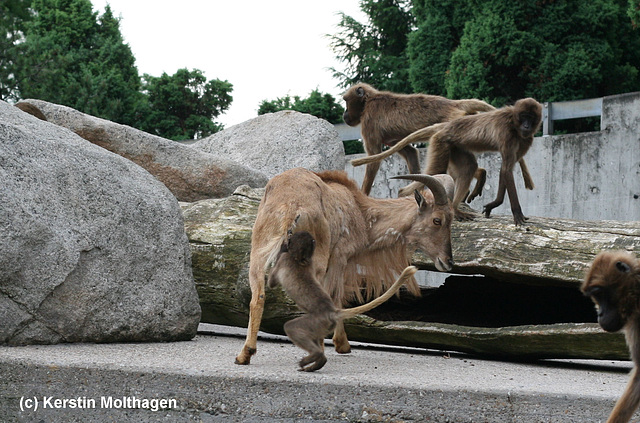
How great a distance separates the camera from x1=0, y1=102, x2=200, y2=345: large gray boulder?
6.11 meters

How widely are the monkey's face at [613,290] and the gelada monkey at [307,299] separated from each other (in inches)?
52.6

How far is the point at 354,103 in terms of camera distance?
32.7ft

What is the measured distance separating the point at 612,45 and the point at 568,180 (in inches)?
340

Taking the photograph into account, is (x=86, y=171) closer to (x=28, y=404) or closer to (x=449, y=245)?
(x=28, y=404)

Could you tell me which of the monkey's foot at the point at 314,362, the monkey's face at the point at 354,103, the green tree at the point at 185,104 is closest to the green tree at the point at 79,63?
the green tree at the point at 185,104

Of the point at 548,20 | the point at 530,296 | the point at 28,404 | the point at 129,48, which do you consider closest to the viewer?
the point at 28,404

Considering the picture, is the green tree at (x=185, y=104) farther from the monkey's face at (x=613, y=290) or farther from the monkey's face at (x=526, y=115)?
the monkey's face at (x=613, y=290)

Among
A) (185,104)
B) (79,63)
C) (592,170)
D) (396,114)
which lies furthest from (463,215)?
(79,63)

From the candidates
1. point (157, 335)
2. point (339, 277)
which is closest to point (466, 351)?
point (339, 277)

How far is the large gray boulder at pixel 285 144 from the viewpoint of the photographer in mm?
11992

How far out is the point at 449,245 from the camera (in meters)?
6.64

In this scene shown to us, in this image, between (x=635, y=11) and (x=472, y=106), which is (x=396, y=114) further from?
(x=635, y=11)

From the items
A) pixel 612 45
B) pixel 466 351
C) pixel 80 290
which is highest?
pixel 612 45

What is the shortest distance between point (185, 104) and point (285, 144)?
1382 cm
